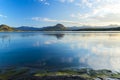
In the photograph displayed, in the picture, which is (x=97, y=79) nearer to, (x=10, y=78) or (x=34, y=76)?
(x=34, y=76)

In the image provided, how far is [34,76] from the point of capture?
1941 centimetres

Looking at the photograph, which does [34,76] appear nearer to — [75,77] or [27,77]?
[27,77]

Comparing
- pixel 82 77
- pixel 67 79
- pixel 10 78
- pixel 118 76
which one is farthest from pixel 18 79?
pixel 118 76

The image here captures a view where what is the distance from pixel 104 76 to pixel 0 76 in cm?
1290

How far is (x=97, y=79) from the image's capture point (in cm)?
1811

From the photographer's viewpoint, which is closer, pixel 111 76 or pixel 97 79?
pixel 97 79

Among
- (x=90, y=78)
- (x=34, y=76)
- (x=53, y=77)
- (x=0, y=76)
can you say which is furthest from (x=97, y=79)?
(x=0, y=76)

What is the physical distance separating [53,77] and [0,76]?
6560 millimetres

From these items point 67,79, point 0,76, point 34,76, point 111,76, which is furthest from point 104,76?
point 0,76

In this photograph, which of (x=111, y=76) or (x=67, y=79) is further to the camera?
(x=111, y=76)

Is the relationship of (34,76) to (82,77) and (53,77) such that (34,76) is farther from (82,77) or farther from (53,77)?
(82,77)

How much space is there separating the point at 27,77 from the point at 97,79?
8.37 metres

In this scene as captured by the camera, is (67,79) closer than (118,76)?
Yes

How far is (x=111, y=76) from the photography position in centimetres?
1955
